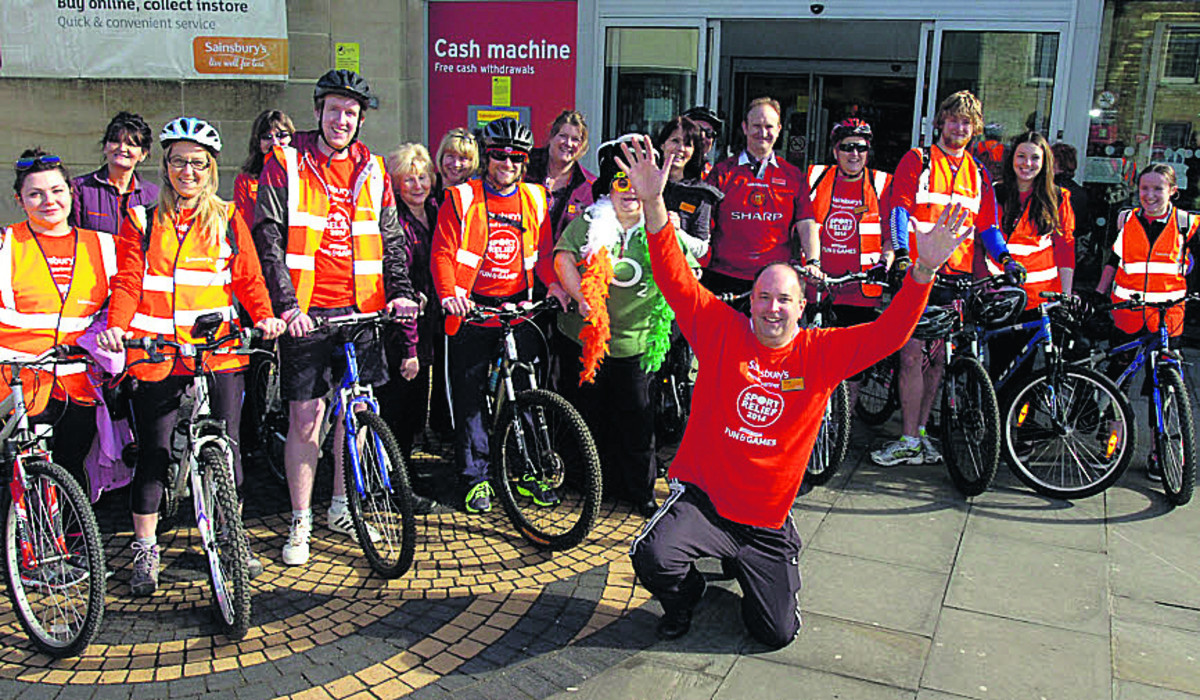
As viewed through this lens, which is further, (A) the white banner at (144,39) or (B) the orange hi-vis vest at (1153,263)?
(A) the white banner at (144,39)

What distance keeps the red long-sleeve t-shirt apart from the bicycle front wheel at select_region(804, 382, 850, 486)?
1602mm

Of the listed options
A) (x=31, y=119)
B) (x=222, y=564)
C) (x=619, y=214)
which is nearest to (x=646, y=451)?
(x=619, y=214)

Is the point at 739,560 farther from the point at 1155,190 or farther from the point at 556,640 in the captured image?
the point at 1155,190

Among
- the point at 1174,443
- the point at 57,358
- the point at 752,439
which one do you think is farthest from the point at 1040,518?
the point at 57,358

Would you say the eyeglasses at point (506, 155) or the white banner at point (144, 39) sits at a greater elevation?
the white banner at point (144, 39)

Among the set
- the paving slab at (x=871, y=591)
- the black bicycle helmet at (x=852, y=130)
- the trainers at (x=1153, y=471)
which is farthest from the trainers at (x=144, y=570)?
the trainers at (x=1153, y=471)

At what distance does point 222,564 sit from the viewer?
3.85 metres

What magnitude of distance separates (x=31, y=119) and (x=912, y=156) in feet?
33.0

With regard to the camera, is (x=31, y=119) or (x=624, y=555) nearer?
(x=624, y=555)

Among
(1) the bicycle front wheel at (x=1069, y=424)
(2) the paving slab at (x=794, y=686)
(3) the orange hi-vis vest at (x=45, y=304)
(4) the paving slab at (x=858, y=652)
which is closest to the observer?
(2) the paving slab at (x=794, y=686)

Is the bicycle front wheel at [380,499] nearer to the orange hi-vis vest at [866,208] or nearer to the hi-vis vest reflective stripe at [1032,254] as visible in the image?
the orange hi-vis vest at [866,208]

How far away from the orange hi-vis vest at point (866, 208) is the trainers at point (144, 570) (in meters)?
3.91

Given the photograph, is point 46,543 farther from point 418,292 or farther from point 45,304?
point 418,292

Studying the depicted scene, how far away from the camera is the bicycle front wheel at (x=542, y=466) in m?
4.54
